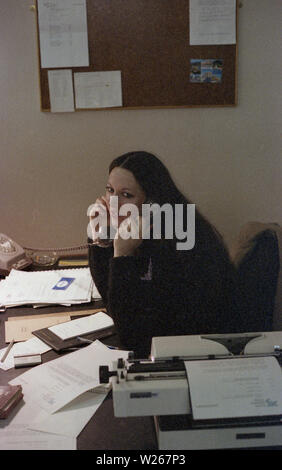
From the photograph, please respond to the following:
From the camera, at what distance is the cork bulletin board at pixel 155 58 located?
7.40 ft

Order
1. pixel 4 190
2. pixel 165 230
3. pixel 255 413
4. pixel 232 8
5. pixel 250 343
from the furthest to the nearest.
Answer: pixel 4 190
pixel 232 8
pixel 165 230
pixel 250 343
pixel 255 413

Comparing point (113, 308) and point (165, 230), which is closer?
point (113, 308)

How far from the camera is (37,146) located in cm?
240

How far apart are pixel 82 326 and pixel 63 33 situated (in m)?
1.53

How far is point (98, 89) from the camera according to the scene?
2322 mm

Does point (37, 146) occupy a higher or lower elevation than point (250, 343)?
higher

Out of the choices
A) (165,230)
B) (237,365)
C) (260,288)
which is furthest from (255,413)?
(165,230)

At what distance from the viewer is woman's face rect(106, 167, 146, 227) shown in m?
1.70

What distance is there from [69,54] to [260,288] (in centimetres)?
153

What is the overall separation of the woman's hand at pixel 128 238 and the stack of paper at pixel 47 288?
243 millimetres

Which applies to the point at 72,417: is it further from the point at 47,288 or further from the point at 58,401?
the point at 47,288

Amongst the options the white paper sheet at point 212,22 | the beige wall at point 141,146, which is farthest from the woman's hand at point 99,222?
the white paper sheet at point 212,22

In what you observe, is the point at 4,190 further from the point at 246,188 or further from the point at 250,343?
the point at 250,343

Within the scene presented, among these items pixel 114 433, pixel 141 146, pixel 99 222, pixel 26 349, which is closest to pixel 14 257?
pixel 99 222
